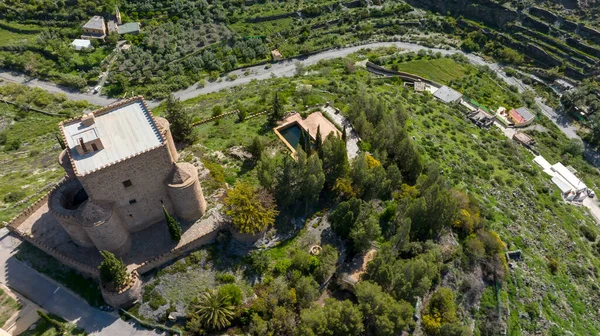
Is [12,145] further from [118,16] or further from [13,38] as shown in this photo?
[118,16]

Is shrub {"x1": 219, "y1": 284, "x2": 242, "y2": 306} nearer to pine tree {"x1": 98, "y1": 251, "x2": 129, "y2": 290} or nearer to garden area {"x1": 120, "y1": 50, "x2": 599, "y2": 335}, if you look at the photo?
garden area {"x1": 120, "y1": 50, "x2": 599, "y2": 335}

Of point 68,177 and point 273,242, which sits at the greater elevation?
point 68,177

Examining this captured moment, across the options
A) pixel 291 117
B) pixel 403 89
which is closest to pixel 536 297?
pixel 291 117

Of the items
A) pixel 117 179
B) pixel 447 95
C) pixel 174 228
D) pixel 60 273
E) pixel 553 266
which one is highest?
pixel 117 179

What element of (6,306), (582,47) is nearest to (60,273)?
(6,306)

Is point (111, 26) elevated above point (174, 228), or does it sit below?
above

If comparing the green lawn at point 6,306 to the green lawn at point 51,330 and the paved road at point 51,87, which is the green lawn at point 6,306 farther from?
the paved road at point 51,87

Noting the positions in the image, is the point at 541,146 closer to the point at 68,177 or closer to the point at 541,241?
the point at 541,241
